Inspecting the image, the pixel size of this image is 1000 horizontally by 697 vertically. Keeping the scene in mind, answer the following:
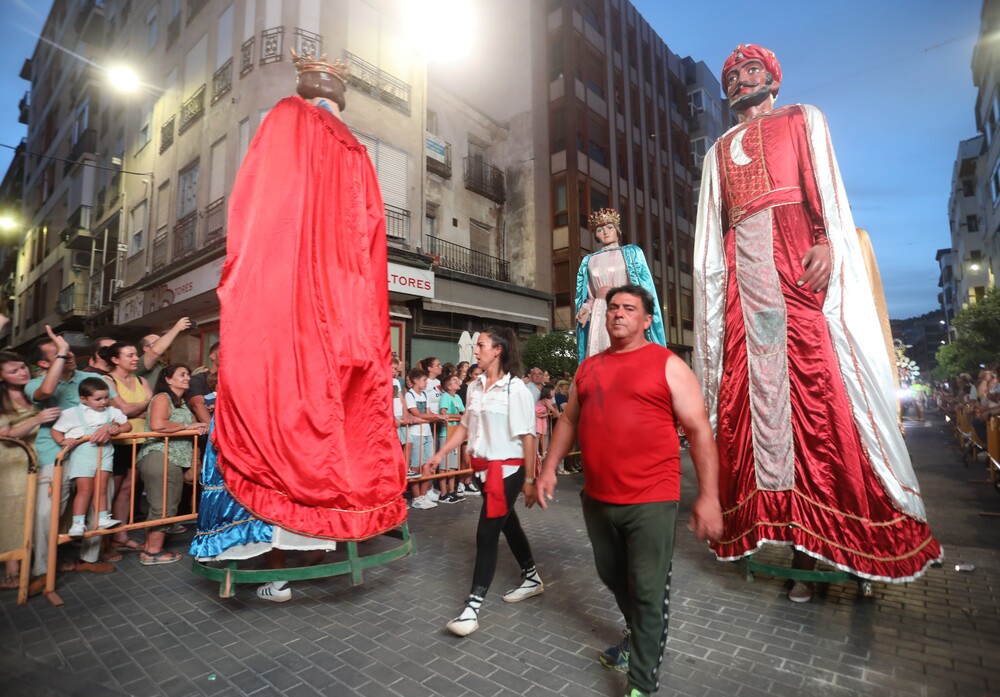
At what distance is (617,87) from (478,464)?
2578cm

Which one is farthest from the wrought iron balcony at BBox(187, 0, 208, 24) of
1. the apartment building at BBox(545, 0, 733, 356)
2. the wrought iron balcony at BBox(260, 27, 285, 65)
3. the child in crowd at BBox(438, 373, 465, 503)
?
the child in crowd at BBox(438, 373, 465, 503)

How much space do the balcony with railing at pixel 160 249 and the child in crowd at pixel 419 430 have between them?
36.4 ft

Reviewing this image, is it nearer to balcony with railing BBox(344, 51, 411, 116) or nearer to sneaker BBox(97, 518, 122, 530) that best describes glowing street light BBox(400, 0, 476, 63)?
balcony with railing BBox(344, 51, 411, 116)

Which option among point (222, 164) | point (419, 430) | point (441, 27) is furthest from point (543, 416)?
point (441, 27)

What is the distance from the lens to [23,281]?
2869 cm

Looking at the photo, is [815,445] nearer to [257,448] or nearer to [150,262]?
[257,448]

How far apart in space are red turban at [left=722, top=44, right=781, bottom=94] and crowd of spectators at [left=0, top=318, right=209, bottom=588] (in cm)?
488

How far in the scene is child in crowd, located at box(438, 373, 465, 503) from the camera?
727cm

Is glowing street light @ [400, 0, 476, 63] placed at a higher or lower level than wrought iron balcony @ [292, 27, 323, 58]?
higher

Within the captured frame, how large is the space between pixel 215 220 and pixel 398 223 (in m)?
4.39

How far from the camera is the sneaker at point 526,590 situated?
3505mm

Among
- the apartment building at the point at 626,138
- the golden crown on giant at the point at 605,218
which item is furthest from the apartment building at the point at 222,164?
the golden crown on giant at the point at 605,218

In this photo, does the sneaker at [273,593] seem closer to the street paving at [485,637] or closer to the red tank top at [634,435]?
the street paving at [485,637]

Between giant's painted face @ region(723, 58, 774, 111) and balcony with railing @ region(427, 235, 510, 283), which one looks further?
balcony with railing @ region(427, 235, 510, 283)
